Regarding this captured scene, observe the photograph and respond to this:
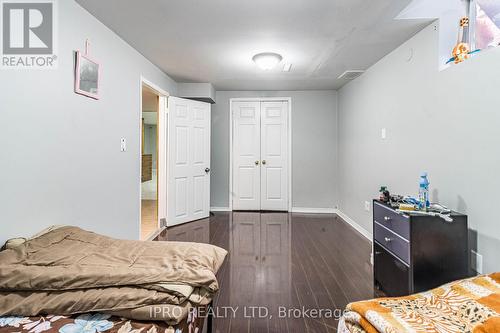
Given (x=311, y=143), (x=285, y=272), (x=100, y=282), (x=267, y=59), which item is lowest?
(x=285, y=272)

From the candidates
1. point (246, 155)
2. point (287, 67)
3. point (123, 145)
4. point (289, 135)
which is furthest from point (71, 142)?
point (289, 135)

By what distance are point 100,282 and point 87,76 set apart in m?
1.81

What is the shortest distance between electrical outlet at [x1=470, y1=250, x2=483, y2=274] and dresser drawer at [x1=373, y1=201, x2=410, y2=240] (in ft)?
1.80

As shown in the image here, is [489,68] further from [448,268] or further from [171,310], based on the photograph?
[171,310]

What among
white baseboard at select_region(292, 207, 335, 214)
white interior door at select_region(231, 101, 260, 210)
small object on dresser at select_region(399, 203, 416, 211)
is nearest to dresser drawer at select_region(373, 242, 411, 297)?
small object on dresser at select_region(399, 203, 416, 211)

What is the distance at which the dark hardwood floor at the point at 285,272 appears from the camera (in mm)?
1814

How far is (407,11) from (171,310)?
2799 mm

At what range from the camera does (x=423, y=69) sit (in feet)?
7.86

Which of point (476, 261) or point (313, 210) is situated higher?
point (476, 261)

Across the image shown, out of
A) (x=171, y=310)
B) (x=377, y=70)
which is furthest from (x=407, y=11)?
(x=171, y=310)

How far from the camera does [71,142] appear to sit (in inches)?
76.4

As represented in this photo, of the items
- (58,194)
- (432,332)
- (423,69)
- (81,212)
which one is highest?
(423,69)

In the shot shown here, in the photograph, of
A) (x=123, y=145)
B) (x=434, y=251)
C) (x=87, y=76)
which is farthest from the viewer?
(x=123, y=145)

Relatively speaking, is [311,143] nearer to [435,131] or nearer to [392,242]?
[435,131]
